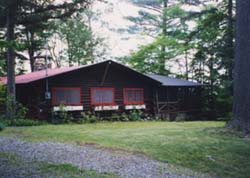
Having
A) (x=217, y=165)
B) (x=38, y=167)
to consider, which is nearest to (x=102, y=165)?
(x=38, y=167)

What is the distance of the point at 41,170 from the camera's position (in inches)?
198

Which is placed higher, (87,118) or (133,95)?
(133,95)

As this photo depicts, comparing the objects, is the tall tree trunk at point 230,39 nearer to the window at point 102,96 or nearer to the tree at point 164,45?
the tree at point 164,45

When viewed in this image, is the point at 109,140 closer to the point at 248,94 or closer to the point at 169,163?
the point at 169,163

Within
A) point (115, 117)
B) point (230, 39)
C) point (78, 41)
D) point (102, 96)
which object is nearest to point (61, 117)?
point (102, 96)

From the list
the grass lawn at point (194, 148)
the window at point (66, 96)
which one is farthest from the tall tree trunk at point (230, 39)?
the window at point (66, 96)

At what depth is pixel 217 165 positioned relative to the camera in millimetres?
6332

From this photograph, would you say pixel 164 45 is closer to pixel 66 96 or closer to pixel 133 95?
pixel 133 95

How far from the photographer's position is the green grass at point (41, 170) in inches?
189

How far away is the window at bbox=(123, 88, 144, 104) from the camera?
701 inches

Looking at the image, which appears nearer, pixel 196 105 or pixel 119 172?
pixel 119 172

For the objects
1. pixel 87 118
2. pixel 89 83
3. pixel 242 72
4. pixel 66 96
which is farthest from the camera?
pixel 89 83

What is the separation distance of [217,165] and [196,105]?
16016mm

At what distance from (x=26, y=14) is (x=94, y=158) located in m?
9.71
